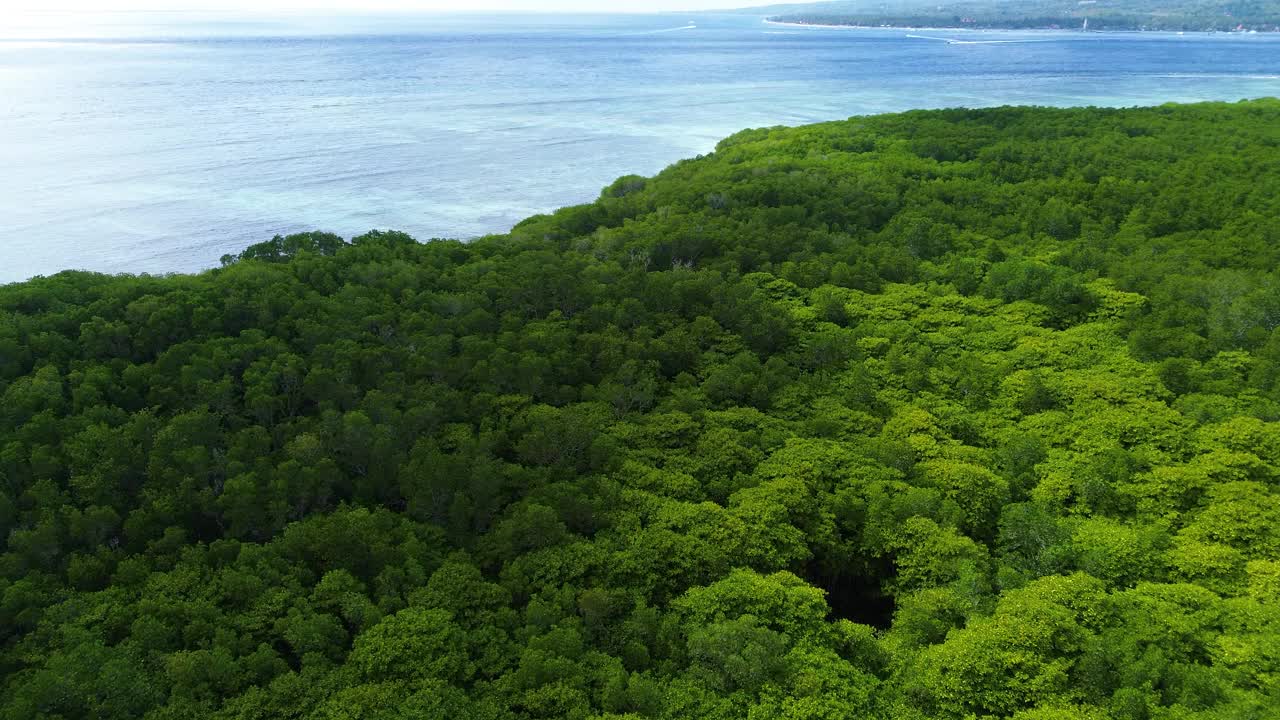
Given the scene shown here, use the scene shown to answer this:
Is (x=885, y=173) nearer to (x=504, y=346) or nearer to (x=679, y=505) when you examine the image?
(x=504, y=346)

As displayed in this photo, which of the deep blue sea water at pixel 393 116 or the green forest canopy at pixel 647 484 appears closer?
the green forest canopy at pixel 647 484

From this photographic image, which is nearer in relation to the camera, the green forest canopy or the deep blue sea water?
the green forest canopy

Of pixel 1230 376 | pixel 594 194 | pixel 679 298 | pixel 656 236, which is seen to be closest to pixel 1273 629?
pixel 1230 376

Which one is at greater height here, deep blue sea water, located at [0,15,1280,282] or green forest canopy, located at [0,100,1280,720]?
deep blue sea water, located at [0,15,1280,282]

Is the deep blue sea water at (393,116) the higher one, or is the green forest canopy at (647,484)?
the deep blue sea water at (393,116)

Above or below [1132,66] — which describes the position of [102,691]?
below
